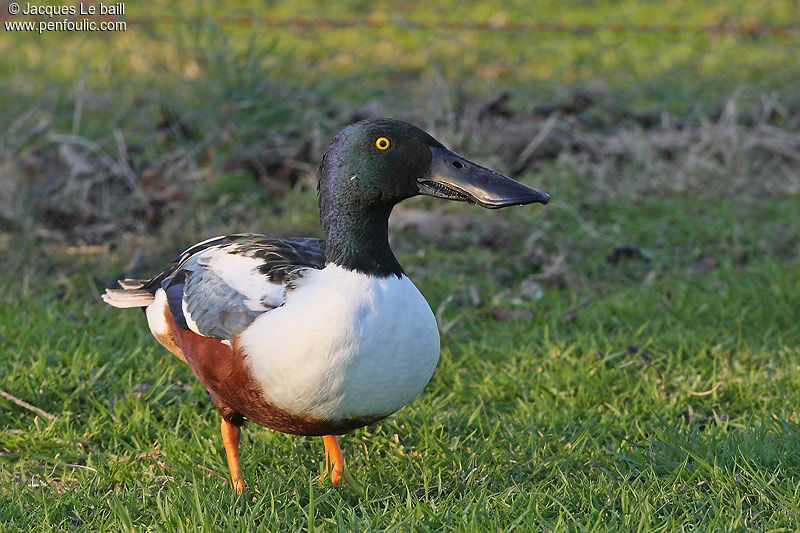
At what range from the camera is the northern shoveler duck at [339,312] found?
2.57 m

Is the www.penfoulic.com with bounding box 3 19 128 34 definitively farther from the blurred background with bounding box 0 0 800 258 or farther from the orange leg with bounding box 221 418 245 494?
the orange leg with bounding box 221 418 245 494

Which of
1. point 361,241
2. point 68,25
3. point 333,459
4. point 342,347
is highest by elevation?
point 361,241

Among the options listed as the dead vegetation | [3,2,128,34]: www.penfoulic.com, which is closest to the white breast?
the dead vegetation

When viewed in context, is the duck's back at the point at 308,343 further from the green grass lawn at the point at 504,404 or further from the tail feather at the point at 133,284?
the tail feather at the point at 133,284

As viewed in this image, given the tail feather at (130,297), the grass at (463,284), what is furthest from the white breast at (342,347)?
the tail feather at (130,297)

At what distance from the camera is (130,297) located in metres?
3.31

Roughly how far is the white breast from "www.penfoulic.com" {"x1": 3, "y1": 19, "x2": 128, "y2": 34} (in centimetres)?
392

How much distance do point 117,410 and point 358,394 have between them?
1100 mm

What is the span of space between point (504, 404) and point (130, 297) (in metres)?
1.30

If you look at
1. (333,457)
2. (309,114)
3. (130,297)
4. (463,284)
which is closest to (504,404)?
(333,457)

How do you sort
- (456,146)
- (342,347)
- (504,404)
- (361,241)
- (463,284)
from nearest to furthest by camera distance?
(342,347) → (361,241) → (504,404) → (463,284) → (456,146)

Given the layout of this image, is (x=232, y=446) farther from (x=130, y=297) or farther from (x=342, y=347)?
(x=130, y=297)

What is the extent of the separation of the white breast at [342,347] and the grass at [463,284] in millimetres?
279

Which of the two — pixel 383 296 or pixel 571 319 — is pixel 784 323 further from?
pixel 383 296
